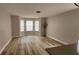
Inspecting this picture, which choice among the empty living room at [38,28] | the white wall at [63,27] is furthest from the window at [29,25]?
the white wall at [63,27]

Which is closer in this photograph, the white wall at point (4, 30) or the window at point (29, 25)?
the window at point (29, 25)

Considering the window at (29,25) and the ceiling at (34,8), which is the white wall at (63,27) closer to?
the ceiling at (34,8)

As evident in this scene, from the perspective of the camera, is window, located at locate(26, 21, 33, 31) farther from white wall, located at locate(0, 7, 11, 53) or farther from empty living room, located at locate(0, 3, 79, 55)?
white wall, located at locate(0, 7, 11, 53)

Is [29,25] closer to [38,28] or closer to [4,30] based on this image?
[38,28]

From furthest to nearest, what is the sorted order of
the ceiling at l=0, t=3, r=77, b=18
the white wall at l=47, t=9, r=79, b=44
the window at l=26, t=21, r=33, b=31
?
the white wall at l=47, t=9, r=79, b=44 → the window at l=26, t=21, r=33, b=31 → the ceiling at l=0, t=3, r=77, b=18

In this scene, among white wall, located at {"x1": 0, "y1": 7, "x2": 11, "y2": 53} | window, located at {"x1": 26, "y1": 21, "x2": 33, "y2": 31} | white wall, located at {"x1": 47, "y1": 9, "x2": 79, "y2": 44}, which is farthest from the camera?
white wall, located at {"x1": 0, "y1": 7, "x2": 11, "y2": 53}

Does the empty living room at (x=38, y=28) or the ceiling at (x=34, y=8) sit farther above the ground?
the ceiling at (x=34, y=8)

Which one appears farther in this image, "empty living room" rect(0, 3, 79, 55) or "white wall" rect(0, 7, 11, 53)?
"white wall" rect(0, 7, 11, 53)

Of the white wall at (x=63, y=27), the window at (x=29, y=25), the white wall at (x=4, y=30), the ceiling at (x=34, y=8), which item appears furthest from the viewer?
the white wall at (x=4, y=30)

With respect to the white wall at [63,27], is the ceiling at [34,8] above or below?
above

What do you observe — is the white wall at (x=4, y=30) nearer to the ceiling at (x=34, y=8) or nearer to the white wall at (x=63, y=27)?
the ceiling at (x=34, y=8)

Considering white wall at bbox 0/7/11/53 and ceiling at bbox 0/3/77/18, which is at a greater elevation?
ceiling at bbox 0/3/77/18

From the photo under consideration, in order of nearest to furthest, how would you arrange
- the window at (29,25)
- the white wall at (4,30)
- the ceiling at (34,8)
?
the ceiling at (34,8)
the window at (29,25)
the white wall at (4,30)

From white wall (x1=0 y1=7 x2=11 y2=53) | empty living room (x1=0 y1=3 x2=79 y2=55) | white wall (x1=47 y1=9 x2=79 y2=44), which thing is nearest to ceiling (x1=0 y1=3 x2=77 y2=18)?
empty living room (x1=0 y1=3 x2=79 y2=55)
